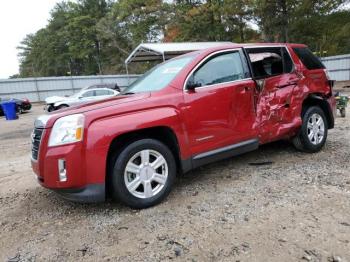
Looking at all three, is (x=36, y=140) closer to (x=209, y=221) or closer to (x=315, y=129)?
(x=209, y=221)

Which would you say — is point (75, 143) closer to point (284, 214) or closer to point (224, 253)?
point (224, 253)

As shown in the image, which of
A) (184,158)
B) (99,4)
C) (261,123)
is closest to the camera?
(184,158)

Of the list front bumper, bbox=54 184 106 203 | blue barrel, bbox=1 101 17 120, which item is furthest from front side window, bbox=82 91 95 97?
front bumper, bbox=54 184 106 203

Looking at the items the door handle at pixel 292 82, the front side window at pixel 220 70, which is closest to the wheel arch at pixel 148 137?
the front side window at pixel 220 70

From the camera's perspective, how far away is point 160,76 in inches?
166

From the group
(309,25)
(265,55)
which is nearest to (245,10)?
(309,25)

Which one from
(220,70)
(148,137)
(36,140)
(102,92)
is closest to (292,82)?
(220,70)

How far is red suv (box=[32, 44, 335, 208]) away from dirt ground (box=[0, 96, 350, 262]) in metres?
0.33

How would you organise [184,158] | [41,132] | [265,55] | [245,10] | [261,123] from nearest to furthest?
[41,132]
[184,158]
[261,123]
[265,55]
[245,10]

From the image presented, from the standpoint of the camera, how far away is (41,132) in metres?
3.28

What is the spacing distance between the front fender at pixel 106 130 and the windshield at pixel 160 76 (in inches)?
21.3

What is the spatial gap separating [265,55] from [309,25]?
898 inches

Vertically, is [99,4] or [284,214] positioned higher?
[99,4]

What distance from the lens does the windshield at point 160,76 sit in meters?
3.92
